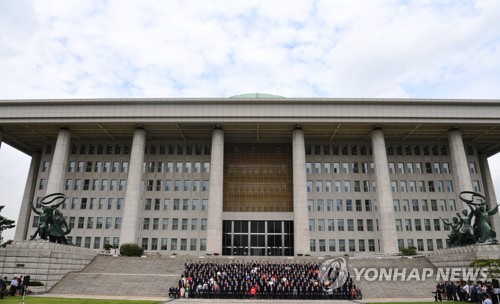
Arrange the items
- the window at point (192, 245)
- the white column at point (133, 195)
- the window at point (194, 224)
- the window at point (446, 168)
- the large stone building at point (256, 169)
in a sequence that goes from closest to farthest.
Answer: the white column at point (133, 195)
the large stone building at point (256, 169)
the window at point (192, 245)
the window at point (194, 224)
the window at point (446, 168)

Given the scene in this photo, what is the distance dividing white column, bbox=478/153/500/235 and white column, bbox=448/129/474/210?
25.9ft

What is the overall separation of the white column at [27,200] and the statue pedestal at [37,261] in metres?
26.0

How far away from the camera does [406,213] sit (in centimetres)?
5022

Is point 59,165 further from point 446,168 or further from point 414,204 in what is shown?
point 446,168

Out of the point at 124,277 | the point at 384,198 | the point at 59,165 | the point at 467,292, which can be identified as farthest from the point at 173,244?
the point at 467,292

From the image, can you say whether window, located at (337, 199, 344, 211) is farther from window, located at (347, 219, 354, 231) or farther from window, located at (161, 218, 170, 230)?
window, located at (161, 218, 170, 230)

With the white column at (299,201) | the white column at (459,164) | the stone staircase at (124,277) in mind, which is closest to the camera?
the stone staircase at (124,277)

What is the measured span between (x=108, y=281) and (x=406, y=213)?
3818cm

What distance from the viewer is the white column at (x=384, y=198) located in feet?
141

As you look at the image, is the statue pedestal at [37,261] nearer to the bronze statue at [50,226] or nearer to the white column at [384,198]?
the bronze statue at [50,226]

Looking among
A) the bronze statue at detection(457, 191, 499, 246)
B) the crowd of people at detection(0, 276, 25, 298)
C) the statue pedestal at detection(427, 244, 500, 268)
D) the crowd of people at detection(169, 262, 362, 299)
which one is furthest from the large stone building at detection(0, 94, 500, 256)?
the crowd of people at detection(0, 276, 25, 298)

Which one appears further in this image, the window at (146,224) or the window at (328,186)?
the window at (328,186)

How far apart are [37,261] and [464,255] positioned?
102ft

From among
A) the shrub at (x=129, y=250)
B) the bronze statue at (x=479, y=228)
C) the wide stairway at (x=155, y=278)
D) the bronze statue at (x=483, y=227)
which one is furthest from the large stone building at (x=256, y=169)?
the bronze statue at (x=483, y=227)
